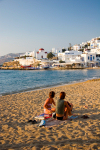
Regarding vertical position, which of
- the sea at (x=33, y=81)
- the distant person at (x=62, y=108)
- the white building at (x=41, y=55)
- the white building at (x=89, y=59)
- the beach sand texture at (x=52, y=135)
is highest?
the white building at (x=41, y=55)

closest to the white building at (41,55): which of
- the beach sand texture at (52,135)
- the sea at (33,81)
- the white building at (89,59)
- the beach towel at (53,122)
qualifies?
the white building at (89,59)

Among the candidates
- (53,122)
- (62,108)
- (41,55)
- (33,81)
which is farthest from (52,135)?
(41,55)

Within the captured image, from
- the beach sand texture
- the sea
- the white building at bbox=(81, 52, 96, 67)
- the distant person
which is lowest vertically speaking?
the sea

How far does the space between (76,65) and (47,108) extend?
65.0 metres

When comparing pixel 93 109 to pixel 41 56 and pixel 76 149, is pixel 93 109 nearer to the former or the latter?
pixel 76 149

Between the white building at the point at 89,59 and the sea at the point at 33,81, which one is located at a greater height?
the white building at the point at 89,59

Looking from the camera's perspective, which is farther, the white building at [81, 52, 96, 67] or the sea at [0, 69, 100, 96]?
the white building at [81, 52, 96, 67]

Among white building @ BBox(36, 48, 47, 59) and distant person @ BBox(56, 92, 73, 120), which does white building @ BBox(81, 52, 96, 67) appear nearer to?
white building @ BBox(36, 48, 47, 59)

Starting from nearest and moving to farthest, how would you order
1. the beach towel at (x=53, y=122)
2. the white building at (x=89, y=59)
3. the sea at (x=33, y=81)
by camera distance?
the beach towel at (x=53, y=122) < the sea at (x=33, y=81) < the white building at (x=89, y=59)

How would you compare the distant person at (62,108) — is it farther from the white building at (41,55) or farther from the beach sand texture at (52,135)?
the white building at (41,55)

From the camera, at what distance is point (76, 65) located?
6869cm

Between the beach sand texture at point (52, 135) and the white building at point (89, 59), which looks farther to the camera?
the white building at point (89, 59)

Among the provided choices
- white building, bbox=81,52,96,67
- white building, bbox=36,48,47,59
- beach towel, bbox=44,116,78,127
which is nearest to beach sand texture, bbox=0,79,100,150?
beach towel, bbox=44,116,78,127

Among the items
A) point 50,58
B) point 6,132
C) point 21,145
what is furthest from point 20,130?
point 50,58
